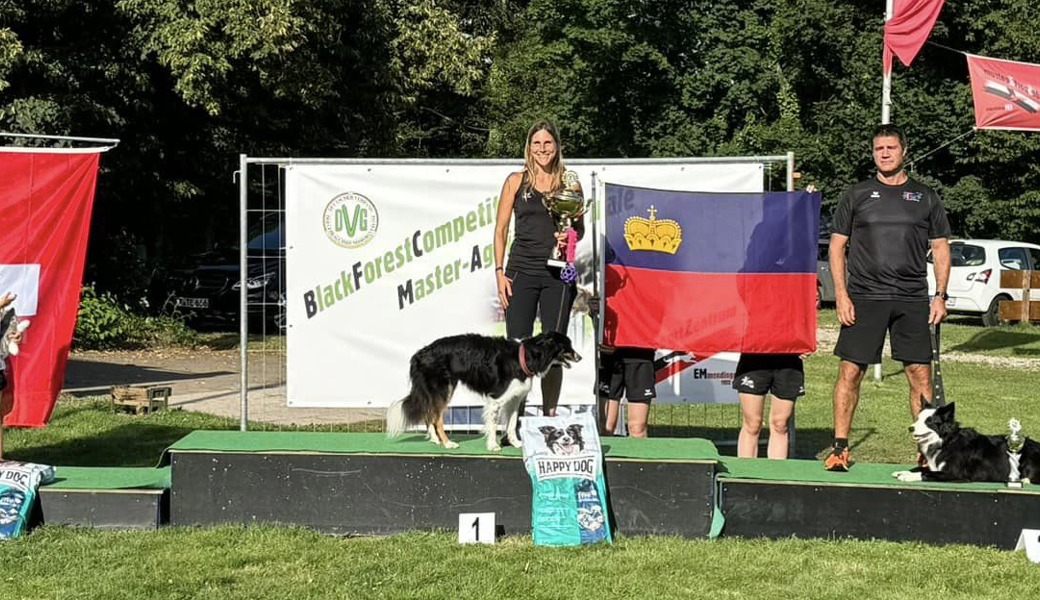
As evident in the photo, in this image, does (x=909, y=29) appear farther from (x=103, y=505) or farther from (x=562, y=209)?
(x=103, y=505)

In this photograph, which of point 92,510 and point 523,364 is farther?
point 523,364

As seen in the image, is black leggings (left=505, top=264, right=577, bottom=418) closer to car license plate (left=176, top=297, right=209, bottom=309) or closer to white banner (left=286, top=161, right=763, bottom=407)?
white banner (left=286, top=161, right=763, bottom=407)

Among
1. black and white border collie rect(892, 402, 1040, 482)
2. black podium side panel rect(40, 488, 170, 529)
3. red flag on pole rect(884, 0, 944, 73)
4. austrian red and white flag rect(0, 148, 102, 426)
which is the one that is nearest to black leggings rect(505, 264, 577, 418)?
black and white border collie rect(892, 402, 1040, 482)

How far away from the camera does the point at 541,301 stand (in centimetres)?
671

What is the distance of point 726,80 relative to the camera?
30.9 metres

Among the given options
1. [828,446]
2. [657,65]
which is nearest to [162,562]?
[828,446]

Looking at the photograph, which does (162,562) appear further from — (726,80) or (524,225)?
(726,80)

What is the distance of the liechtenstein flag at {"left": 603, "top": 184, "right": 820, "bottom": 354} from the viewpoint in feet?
22.9

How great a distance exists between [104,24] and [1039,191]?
20.8 meters

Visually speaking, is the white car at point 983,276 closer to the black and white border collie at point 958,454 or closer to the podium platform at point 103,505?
the black and white border collie at point 958,454

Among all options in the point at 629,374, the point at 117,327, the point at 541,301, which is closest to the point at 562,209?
the point at 541,301

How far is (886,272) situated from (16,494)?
15.6 ft

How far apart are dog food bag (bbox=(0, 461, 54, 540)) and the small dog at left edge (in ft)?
6.26

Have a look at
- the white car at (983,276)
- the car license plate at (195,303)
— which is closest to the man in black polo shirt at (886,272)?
the car license plate at (195,303)
